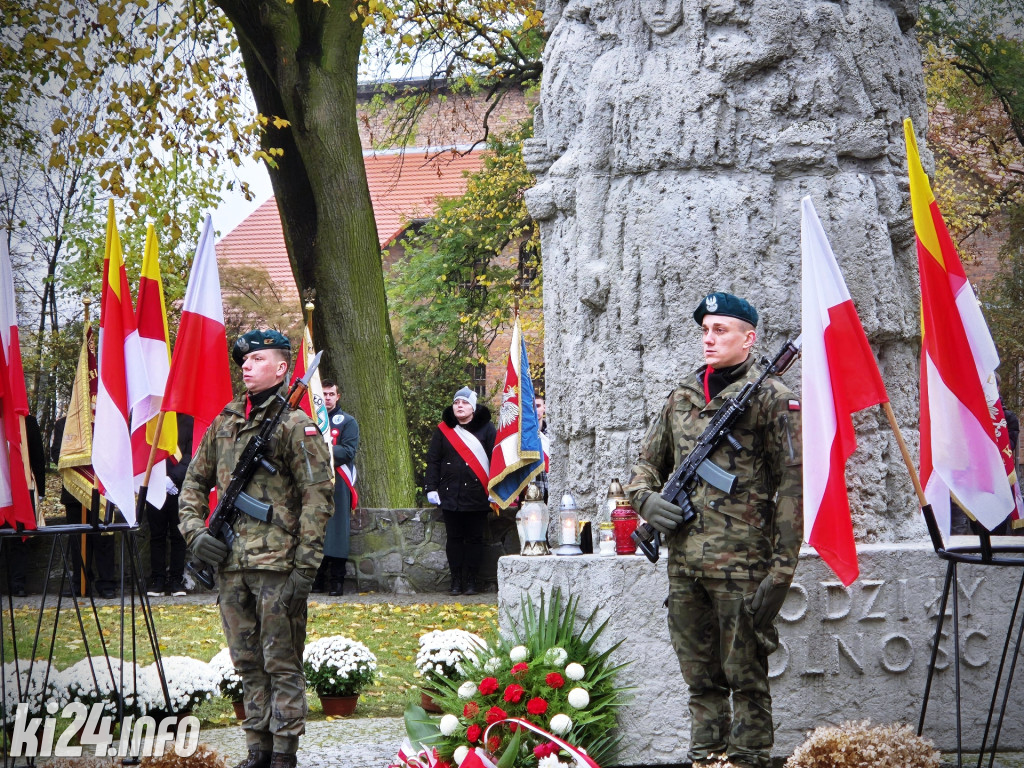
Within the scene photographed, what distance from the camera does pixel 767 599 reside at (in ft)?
14.5

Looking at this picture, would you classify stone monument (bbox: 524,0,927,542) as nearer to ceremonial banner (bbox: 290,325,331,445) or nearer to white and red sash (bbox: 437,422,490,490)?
ceremonial banner (bbox: 290,325,331,445)

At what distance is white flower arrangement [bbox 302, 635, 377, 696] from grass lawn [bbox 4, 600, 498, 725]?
11.0 inches

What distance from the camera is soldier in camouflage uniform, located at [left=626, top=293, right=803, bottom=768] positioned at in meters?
4.59

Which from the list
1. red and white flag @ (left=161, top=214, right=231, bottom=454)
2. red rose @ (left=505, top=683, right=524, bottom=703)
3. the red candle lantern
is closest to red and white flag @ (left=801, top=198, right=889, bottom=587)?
the red candle lantern

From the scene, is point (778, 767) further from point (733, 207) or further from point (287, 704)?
point (733, 207)

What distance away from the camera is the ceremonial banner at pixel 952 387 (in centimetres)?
441

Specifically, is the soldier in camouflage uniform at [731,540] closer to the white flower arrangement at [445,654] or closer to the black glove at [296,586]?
the black glove at [296,586]

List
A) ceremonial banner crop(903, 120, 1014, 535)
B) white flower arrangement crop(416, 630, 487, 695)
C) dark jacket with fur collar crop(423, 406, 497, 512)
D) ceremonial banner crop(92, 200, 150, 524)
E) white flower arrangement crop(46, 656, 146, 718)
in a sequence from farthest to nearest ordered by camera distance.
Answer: dark jacket with fur collar crop(423, 406, 497, 512), white flower arrangement crop(416, 630, 487, 695), white flower arrangement crop(46, 656, 146, 718), ceremonial banner crop(92, 200, 150, 524), ceremonial banner crop(903, 120, 1014, 535)

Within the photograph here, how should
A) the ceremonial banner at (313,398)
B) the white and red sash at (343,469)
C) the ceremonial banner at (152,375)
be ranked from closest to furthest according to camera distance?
the ceremonial banner at (152,375) → the ceremonial banner at (313,398) → the white and red sash at (343,469)

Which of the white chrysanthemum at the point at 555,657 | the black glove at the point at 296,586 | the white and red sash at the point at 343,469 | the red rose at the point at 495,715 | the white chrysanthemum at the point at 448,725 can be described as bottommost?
the white chrysanthemum at the point at 448,725

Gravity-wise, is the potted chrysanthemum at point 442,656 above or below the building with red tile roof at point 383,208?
below

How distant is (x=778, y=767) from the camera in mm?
5238

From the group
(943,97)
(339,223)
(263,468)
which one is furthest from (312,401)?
(943,97)

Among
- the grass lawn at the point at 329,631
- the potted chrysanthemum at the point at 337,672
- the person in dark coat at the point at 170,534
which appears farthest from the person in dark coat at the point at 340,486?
the potted chrysanthemum at the point at 337,672
